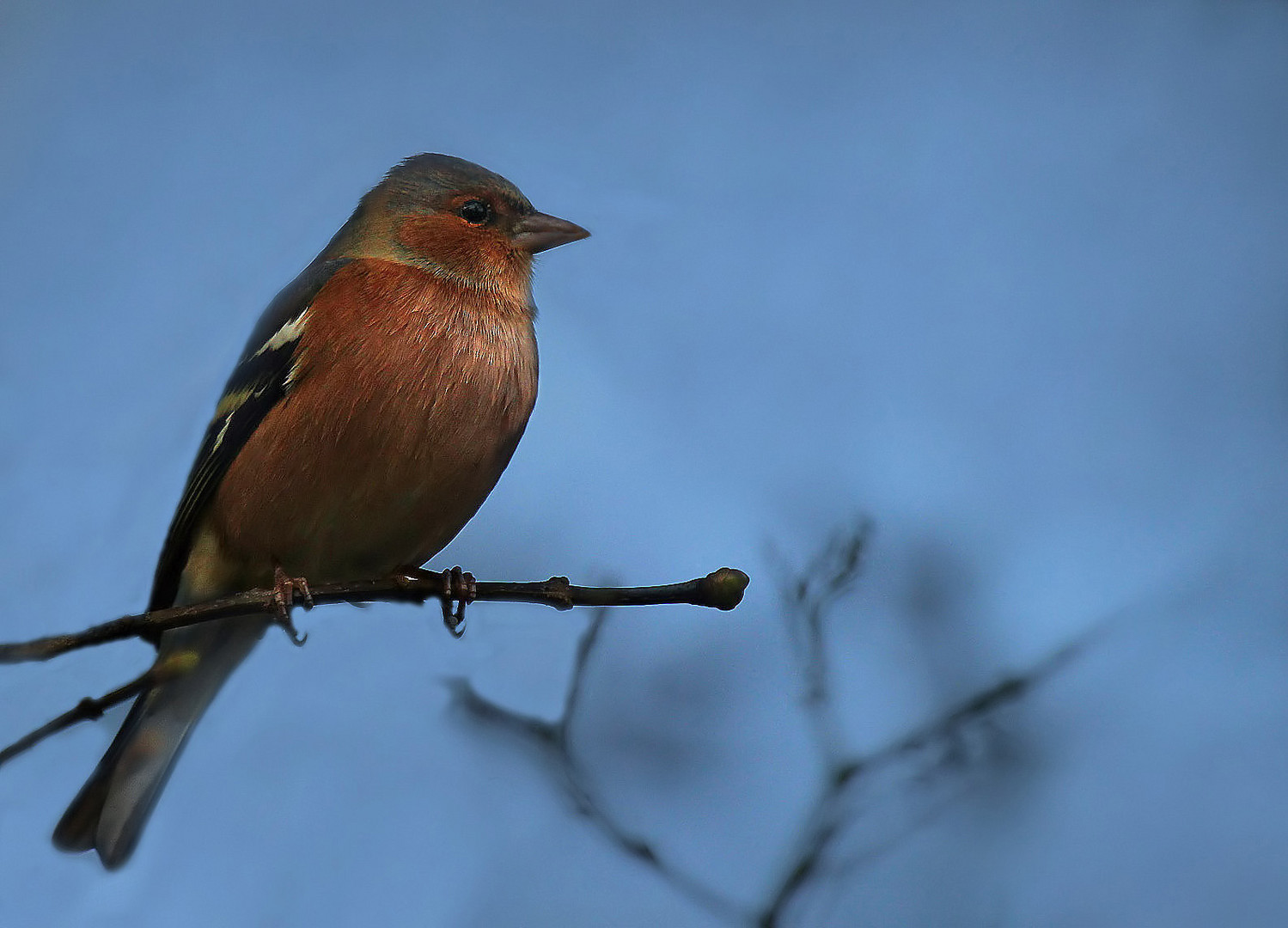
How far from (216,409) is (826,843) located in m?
2.42

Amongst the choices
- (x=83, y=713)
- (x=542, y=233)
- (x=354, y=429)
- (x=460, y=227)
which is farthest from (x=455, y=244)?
(x=83, y=713)

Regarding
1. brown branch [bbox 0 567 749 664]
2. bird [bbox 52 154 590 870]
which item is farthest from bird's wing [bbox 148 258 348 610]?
brown branch [bbox 0 567 749 664]

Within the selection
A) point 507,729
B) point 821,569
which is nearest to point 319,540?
point 507,729

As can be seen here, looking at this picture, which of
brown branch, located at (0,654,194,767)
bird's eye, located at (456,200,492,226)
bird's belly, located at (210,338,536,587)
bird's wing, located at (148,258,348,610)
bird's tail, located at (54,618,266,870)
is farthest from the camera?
bird's eye, located at (456,200,492,226)

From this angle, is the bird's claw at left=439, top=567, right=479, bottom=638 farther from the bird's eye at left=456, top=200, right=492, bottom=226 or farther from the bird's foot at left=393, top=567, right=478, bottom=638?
the bird's eye at left=456, top=200, right=492, bottom=226

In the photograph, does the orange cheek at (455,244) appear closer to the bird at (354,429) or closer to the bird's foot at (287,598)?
the bird at (354,429)

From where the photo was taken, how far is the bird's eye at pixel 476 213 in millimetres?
3961

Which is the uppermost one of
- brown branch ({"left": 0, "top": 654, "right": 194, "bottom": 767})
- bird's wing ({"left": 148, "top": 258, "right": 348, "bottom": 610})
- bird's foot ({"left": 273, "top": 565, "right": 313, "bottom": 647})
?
bird's wing ({"left": 148, "top": 258, "right": 348, "bottom": 610})

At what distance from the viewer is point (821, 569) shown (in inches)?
157

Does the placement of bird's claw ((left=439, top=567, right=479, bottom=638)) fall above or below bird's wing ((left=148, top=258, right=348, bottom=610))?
below

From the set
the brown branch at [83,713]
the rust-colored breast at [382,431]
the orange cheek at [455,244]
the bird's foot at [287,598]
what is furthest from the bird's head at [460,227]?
the brown branch at [83,713]

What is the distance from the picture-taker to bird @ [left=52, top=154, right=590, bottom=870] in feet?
11.0

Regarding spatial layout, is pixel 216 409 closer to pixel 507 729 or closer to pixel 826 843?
pixel 507 729

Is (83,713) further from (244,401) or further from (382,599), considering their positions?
(244,401)
